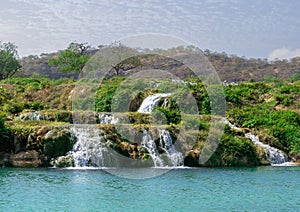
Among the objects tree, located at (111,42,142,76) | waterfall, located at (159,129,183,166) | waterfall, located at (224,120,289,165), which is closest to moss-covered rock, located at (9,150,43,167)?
waterfall, located at (159,129,183,166)

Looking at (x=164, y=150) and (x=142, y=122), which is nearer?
(x=164, y=150)

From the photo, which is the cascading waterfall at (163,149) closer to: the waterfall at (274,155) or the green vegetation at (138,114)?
the green vegetation at (138,114)

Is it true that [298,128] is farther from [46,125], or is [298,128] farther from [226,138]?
[46,125]

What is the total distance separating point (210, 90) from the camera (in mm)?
32875

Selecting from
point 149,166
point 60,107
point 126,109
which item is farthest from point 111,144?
point 60,107

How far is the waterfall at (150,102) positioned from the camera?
96.1ft

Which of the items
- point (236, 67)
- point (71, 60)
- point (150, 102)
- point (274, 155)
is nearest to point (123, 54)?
point (71, 60)

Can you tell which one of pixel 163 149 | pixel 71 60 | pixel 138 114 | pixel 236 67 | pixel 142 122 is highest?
pixel 236 67

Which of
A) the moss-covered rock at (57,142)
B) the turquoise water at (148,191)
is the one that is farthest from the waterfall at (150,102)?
the turquoise water at (148,191)

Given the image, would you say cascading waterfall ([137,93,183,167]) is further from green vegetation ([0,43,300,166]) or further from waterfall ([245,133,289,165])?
waterfall ([245,133,289,165])

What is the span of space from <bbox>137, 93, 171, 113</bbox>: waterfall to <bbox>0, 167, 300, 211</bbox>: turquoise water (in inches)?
457

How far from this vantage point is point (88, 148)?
19453 millimetres

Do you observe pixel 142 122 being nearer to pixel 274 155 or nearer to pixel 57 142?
pixel 57 142

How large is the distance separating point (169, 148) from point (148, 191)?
24.9ft
